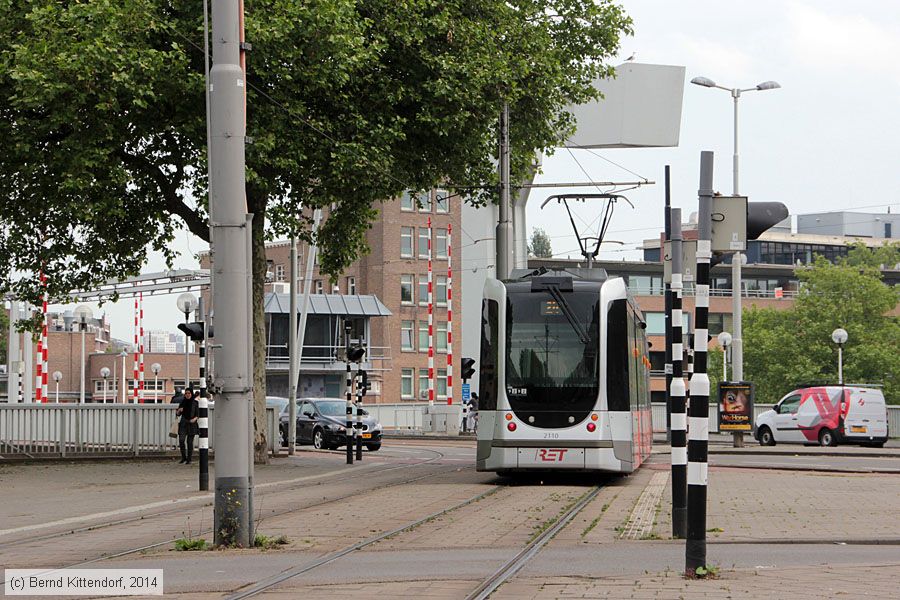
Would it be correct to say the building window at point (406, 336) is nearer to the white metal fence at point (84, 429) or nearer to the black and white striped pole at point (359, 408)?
the black and white striped pole at point (359, 408)

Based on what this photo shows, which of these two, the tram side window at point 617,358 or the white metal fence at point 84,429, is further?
the white metal fence at point 84,429

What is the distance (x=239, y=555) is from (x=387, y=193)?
1603 centimetres

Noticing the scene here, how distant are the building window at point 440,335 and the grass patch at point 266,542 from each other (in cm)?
7736

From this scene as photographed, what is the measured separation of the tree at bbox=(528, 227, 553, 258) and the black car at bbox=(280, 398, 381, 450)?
90.7m

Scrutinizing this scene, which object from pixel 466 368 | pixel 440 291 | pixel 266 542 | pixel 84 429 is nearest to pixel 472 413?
pixel 466 368

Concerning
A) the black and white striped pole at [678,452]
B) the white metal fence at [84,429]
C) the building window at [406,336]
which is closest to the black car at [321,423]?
the white metal fence at [84,429]

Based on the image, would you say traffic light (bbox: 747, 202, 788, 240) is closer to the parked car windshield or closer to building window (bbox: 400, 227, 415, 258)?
the parked car windshield

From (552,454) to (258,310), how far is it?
938 cm

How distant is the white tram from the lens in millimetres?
20328

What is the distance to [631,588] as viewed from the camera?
9.30 metres

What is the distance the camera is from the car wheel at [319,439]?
40.2 m

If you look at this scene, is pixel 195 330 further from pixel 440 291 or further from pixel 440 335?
pixel 440 335

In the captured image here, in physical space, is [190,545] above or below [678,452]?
below

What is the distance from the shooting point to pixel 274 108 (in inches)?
978
